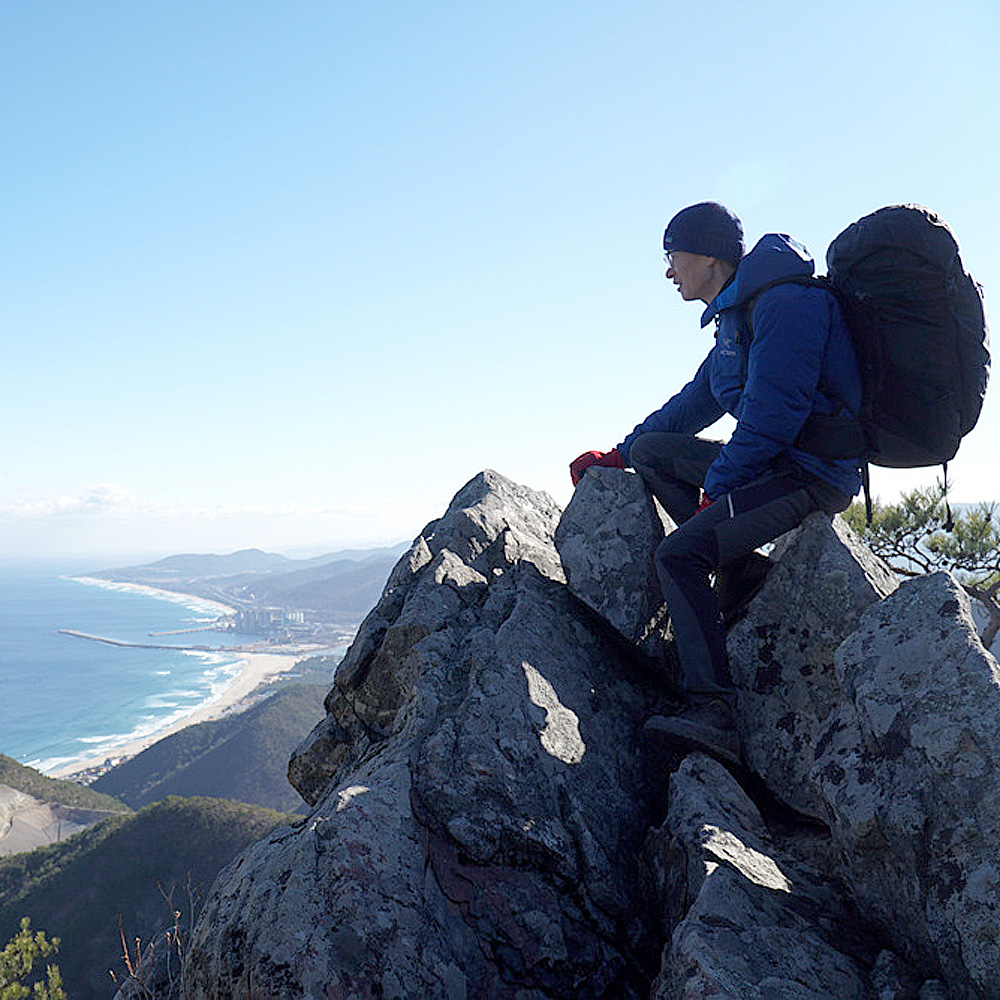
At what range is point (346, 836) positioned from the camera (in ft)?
12.2

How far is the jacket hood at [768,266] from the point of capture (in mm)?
4758

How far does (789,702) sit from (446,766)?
2556mm

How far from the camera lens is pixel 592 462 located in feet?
22.3

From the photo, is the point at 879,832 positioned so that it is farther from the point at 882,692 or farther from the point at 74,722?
the point at 74,722

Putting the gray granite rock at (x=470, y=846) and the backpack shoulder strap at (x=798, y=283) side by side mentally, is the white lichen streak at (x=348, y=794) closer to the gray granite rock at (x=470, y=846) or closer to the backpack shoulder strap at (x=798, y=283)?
the gray granite rock at (x=470, y=846)

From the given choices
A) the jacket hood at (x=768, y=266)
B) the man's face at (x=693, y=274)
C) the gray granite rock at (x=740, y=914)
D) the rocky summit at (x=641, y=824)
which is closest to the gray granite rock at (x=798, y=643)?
the rocky summit at (x=641, y=824)

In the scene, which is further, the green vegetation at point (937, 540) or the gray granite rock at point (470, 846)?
the green vegetation at point (937, 540)

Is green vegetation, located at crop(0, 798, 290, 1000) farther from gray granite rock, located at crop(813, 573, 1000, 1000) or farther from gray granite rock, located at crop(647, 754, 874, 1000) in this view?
gray granite rock, located at crop(813, 573, 1000, 1000)

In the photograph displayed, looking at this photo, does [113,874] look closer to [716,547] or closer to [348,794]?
[348,794]

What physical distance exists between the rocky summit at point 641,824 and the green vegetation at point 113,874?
5865 cm

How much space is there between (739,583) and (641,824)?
7.14 feet

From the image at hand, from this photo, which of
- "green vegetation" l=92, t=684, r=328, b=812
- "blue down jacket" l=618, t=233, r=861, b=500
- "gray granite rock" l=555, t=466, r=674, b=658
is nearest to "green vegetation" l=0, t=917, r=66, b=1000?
"gray granite rock" l=555, t=466, r=674, b=658

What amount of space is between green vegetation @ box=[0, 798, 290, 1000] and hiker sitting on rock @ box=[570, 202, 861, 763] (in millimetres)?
59468

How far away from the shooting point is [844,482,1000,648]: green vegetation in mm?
15250
